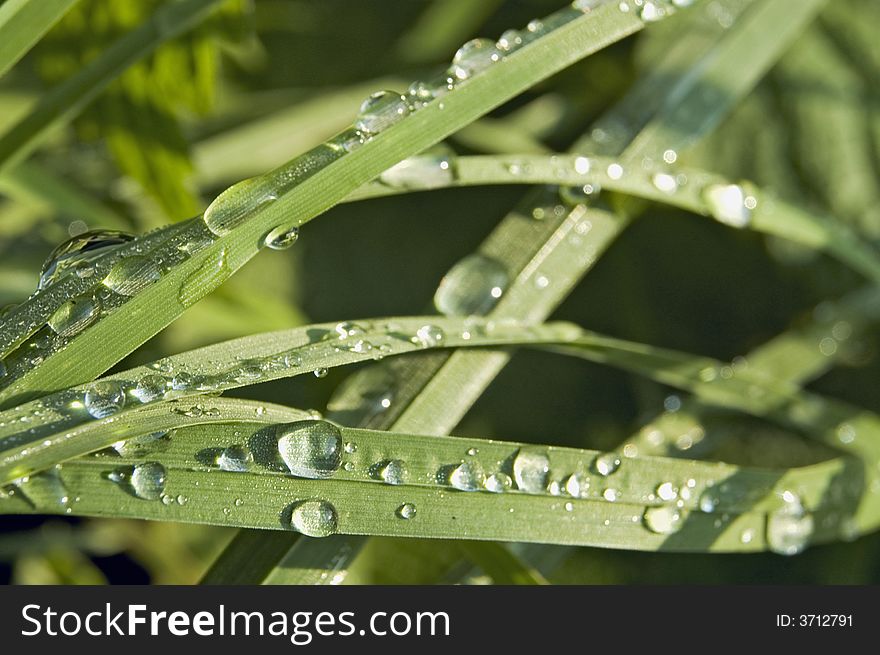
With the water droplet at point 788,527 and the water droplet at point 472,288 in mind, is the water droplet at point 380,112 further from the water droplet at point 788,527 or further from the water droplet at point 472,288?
the water droplet at point 788,527

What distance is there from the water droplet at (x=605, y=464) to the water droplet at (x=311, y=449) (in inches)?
7.9

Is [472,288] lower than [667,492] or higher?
higher

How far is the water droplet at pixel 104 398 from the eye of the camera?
51 centimetres

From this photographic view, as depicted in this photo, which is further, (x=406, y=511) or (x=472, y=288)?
(x=472, y=288)

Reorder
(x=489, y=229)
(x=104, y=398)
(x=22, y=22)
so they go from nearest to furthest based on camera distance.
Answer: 1. (x=104, y=398)
2. (x=22, y=22)
3. (x=489, y=229)

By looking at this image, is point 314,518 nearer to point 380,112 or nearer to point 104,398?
point 104,398

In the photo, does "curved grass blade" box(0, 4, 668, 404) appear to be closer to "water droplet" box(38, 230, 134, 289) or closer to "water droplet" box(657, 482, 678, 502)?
"water droplet" box(38, 230, 134, 289)

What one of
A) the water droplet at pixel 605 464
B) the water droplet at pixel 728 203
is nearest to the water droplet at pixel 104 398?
the water droplet at pixel 605 464

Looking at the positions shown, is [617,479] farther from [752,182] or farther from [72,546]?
[72,546]

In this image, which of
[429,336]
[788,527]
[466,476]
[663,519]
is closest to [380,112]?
[429,336]

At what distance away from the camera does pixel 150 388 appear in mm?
541

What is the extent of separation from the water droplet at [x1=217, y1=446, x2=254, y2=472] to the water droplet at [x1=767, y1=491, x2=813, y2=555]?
45 centimetres

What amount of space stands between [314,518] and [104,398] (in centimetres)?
15

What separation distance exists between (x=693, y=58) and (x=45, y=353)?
0.71 metres
